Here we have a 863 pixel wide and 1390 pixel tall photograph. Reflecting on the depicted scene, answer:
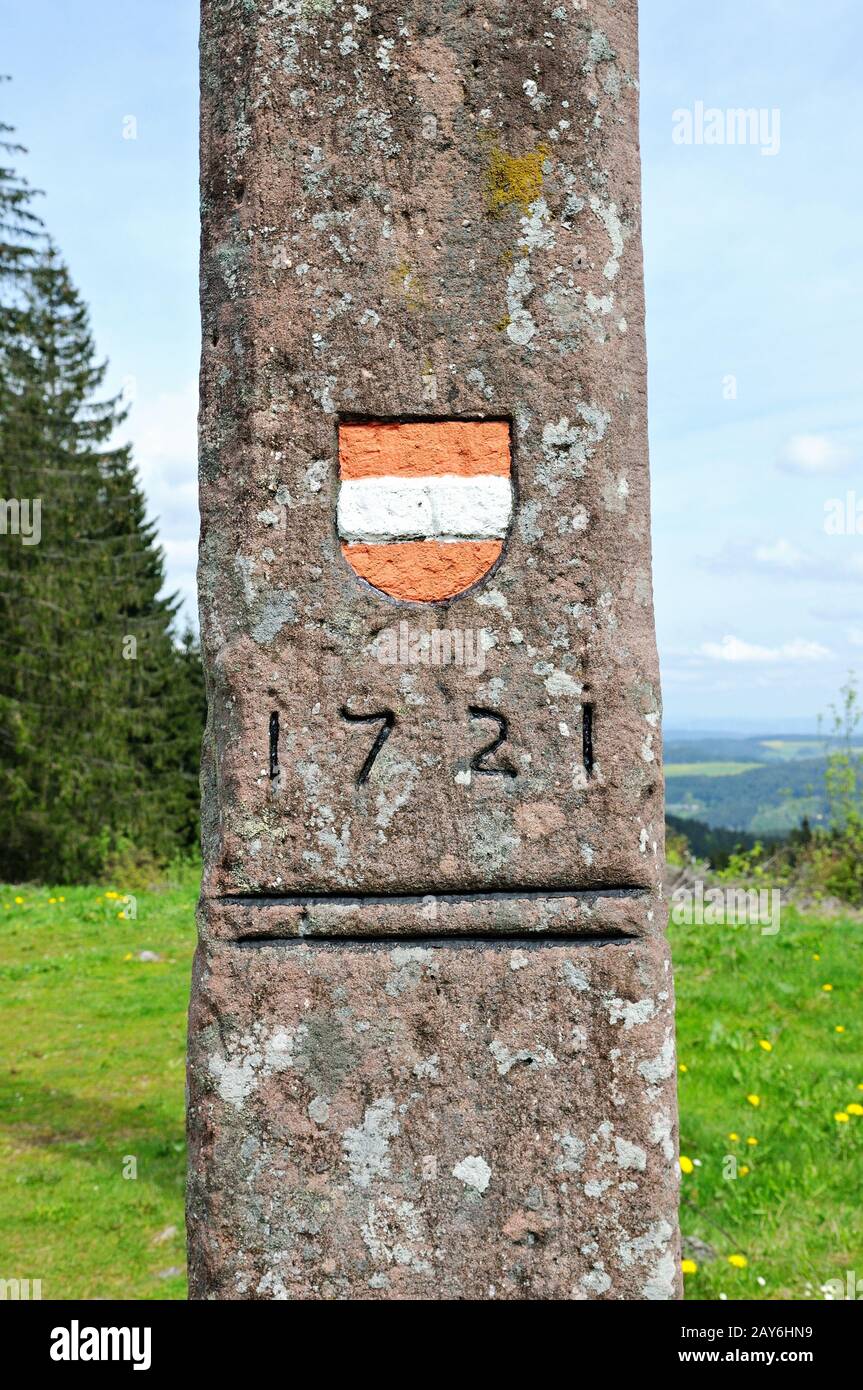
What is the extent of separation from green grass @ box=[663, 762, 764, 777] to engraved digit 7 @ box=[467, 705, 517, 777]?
6400 cm

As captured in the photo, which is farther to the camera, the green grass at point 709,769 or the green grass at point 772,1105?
the green grass at point 709,769

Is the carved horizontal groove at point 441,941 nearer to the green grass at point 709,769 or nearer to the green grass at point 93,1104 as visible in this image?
the green grass at point 93,1104

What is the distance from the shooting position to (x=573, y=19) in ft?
7.43

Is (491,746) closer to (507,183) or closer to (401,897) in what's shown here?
(401,897)

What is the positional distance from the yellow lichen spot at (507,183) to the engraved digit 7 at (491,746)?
98 cm

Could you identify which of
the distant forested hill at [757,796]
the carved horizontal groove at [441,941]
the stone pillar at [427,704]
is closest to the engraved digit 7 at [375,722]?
the stone pillar at [427,704]

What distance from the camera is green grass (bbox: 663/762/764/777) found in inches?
2677

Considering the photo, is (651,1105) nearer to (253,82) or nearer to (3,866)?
(253,82)

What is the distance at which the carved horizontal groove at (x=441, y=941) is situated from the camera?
7.18 feet

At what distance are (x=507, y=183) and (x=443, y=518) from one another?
0.67m

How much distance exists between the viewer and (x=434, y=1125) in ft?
7.11

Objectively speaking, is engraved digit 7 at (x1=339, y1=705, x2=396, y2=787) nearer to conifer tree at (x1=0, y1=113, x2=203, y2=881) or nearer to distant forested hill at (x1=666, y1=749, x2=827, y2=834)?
distant forested hill at (x1=666, y1=749, x2=827, y2=834)

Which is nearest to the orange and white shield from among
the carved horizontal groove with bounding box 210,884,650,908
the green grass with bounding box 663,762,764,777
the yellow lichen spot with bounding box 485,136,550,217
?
the yellow lichen spot with bounding box 485,136,550,217

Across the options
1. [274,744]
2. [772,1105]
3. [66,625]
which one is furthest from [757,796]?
[274,744]
